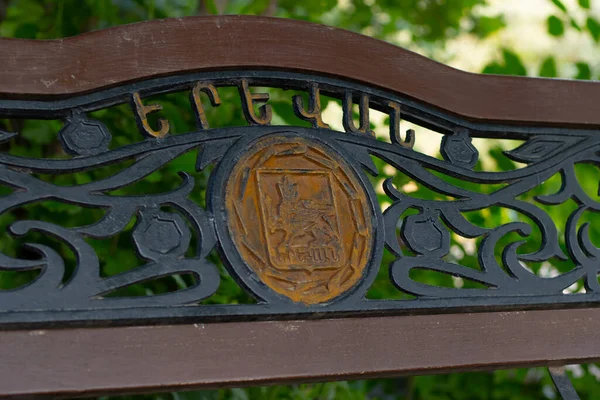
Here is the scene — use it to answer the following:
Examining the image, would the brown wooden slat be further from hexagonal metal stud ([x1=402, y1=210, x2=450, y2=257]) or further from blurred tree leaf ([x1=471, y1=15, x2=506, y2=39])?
blurred tree leaf ([x1=471, y1=15, x2=506, y2=39])

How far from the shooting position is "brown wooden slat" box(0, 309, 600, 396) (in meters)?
0.81

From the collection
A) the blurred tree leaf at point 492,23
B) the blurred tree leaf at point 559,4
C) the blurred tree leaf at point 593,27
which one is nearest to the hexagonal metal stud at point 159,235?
the blurred tree leaf at point 559,4

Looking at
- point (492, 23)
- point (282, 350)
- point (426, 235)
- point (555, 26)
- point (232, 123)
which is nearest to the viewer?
point (282, 350)

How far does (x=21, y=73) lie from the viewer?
876 mm

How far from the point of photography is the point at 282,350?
89 centimetres

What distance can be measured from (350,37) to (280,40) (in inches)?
3.9

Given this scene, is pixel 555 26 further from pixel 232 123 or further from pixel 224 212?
pixel 224 212

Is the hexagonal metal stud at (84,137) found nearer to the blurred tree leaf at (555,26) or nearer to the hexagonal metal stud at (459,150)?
the hexagonal metal stud at (459,150)

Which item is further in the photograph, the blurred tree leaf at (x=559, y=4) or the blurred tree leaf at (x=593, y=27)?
the blurred tree leaf at (x=593, y=27)

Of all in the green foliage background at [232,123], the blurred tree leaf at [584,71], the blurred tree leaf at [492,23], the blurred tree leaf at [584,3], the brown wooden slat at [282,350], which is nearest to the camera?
the brown wooden slat at [282,350]

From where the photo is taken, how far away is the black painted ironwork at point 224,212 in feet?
2.79

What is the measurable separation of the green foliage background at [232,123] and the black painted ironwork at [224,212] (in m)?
0.20

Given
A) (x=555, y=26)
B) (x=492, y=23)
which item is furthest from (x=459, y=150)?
(x=492, y=23)

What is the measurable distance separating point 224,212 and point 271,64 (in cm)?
20
